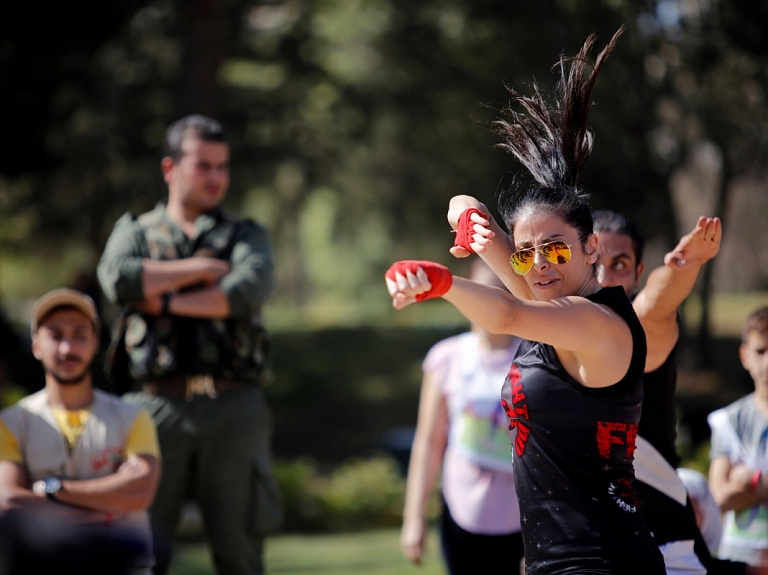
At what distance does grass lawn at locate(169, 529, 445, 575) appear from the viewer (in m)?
8.11

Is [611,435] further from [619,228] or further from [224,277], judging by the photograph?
[224,277]

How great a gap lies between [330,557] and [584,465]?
251 inches

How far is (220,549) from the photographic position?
5016 mm

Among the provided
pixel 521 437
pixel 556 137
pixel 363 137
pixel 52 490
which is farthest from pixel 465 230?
pixel 363 137

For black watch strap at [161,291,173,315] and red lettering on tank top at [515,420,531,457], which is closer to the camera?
red lettering on tank top at [515,420,531,457]

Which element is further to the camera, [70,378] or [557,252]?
[70,378]

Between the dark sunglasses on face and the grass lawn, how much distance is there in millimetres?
5402

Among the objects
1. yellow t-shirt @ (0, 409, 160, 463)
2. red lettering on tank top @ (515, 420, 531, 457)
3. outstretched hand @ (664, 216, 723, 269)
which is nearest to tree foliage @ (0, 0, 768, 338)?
yellow t-shirt @ (0, 409, 160, 463)

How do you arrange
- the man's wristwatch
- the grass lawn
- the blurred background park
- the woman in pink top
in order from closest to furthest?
the man's wristwatch < the woman in pink top < the grass lawn < the blurred background park

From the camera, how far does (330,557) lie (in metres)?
8.87

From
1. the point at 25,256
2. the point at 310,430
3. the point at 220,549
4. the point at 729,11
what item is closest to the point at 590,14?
the point at 729,11

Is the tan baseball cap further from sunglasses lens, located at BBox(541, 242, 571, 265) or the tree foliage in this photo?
the tree foliage

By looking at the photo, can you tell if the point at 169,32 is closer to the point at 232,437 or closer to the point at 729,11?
the point at 729,11

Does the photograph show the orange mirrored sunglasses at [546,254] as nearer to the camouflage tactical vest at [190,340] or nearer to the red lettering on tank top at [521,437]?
the red lettering on tank top at [521,437]
